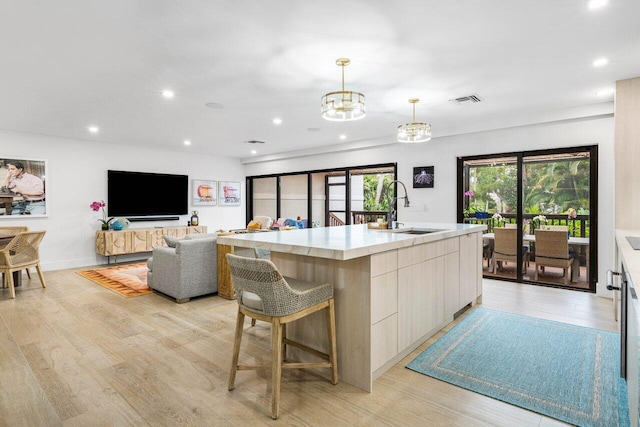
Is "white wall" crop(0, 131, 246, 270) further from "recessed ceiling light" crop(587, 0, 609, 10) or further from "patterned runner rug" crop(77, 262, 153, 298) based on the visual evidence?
"recessed ceiling light" crop(587, 0, 609, 10)

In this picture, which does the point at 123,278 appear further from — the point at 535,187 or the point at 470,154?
the point at 535,187

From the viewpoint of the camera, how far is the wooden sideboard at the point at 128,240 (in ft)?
21.5

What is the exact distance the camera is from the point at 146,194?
754 cm

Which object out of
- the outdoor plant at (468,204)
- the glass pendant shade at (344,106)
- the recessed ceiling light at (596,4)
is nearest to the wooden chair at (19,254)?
the glass pendant shade at (344,106)

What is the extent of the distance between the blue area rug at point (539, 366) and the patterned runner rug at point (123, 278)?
12.8ft

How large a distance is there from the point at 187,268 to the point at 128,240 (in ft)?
11.2

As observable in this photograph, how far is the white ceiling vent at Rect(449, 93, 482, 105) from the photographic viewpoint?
13.6 feet

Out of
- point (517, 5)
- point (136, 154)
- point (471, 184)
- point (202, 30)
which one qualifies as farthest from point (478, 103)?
point (136, 154)

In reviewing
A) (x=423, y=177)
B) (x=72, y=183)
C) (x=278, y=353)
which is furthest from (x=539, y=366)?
(x=72, y=183)

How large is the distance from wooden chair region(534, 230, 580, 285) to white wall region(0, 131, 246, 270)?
24.4ft

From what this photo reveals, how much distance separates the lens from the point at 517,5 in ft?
7.39

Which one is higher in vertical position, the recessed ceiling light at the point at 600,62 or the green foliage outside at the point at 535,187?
the recessed ceiling light at the point at 600,62

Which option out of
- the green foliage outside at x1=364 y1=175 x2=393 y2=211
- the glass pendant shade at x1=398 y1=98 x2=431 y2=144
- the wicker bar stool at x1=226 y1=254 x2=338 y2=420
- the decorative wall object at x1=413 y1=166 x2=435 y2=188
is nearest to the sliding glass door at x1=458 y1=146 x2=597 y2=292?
the decorative wall object at x1=413 y1=166 x2=435 y2=188

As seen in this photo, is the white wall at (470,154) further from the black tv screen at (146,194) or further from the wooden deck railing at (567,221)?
the black tv screen at (146,194)
